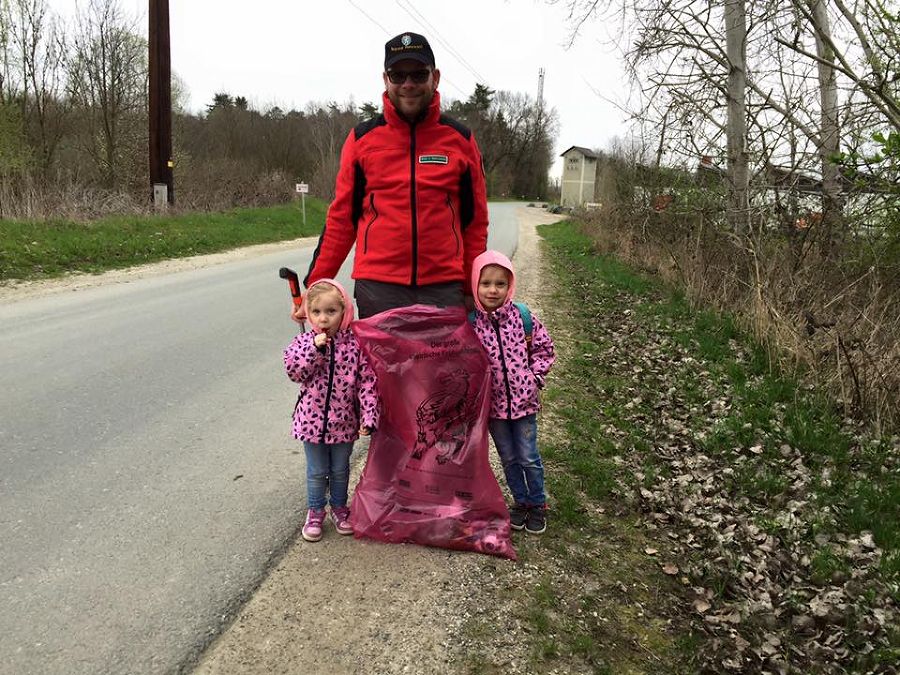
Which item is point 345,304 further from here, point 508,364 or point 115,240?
point 115,240

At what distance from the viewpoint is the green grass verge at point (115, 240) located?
32.9 feet

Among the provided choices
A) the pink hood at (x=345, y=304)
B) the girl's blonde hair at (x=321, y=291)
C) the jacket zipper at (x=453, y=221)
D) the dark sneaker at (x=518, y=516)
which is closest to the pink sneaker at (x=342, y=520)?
the dark sneaker at (x=518, y=516)

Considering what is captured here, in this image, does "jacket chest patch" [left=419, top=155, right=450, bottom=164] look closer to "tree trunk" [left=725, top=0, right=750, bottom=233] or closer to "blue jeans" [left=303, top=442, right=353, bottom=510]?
"blue jeans" [left=303, top=442, right=353, bottom=510]

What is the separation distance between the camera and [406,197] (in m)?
2.79

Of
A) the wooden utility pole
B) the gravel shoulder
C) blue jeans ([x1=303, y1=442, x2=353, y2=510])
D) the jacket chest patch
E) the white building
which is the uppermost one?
the white building

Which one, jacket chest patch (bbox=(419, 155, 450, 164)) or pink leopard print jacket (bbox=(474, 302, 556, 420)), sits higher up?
jacket chest patch (bbox=(419, 155, 450, 164))

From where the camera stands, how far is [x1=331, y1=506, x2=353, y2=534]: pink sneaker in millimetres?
3039

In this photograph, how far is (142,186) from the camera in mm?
20125

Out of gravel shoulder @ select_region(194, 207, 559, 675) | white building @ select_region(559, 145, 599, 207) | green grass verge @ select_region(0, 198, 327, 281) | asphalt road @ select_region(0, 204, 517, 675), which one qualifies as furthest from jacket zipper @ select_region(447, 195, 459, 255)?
white building @ select_region(559, 145, 599, 207)

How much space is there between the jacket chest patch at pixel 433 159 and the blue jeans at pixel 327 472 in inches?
54.2

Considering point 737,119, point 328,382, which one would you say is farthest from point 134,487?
point 737,119

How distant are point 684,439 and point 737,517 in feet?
3.45

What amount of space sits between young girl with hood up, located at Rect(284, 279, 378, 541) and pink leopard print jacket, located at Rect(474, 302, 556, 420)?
1.92 feet

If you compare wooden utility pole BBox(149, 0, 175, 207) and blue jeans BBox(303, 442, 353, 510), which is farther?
wooden utility pole BBox(149, 0, 175, 207)
